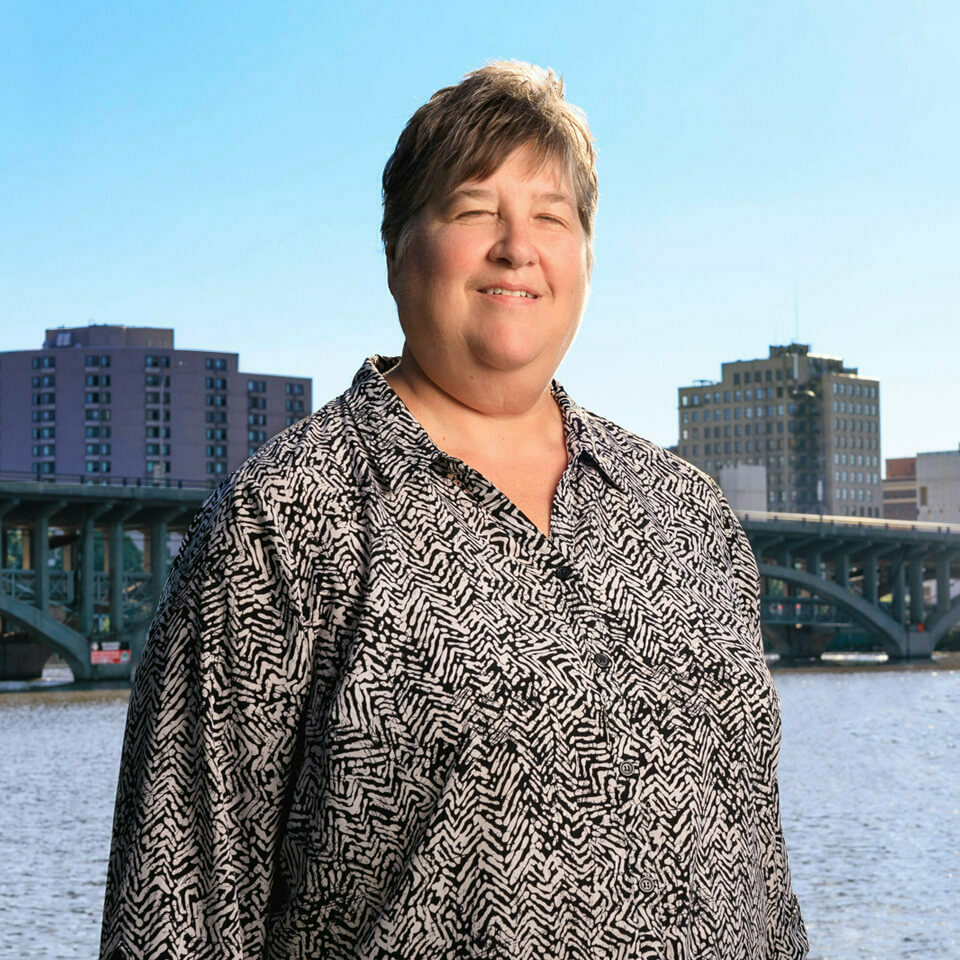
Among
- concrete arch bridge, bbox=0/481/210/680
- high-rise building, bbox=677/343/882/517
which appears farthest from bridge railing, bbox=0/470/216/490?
high-rise building, bbox=677/343/882/517

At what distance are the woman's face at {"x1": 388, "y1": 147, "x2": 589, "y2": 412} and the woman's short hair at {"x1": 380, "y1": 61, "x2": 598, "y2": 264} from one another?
0.02 m

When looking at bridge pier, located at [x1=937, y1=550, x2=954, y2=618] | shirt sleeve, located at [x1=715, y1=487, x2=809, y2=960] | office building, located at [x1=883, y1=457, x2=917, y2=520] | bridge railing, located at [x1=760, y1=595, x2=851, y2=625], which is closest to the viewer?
shirt sleeve, located at [x1=715, y1=487, x2=809, y2=960]

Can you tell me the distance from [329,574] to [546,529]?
41cm

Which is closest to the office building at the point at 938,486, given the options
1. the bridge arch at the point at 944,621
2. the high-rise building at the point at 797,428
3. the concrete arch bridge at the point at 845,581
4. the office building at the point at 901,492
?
the high-rise building at the point at 797,428

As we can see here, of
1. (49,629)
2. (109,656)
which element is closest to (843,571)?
(109,656)

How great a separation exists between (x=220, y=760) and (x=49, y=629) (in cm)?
5078

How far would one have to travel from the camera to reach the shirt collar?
8.92ft

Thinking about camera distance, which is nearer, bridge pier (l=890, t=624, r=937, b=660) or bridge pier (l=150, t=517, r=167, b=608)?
bridge pier (l=150, t=517, r=167, b=608)

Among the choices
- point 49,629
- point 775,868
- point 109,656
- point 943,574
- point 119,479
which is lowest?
point 109,656

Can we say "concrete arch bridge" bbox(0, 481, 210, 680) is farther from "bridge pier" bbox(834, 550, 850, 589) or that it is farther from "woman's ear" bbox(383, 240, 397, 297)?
"woman's ear" bbox(383, 240, 397, 297)

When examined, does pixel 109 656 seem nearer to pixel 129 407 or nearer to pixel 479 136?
pixel 479 136

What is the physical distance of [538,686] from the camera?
251 cm

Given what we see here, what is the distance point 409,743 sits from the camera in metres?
2.48

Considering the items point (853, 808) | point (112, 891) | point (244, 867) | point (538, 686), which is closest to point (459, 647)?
point (538, 686)
